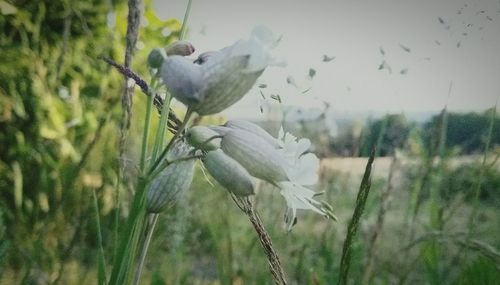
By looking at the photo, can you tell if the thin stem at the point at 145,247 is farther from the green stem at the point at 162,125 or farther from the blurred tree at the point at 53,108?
the blurred tree at the point at 53,108

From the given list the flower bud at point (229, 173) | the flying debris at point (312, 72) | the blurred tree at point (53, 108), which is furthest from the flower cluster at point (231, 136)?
the blurred tree at point (53, 108)

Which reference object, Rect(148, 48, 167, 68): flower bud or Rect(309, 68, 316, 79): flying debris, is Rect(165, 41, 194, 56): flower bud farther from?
Rect(309, 68, 316, 79): flying debris

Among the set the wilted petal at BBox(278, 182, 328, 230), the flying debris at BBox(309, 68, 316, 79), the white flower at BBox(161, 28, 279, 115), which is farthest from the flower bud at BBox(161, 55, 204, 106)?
the flying debris at BBox(309, 68, 316, 79)

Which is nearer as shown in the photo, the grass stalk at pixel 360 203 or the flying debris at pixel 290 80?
the grass stalk at pixel 360 203

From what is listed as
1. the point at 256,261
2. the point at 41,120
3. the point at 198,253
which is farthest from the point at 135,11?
the point at 198,253

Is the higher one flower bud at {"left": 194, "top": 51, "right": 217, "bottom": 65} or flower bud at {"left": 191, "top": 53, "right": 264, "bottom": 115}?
flower bud at {"left": 194, "top": 51, "right": 217, "bottom": 65}

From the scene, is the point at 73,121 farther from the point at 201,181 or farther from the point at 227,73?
the point at 227,73
